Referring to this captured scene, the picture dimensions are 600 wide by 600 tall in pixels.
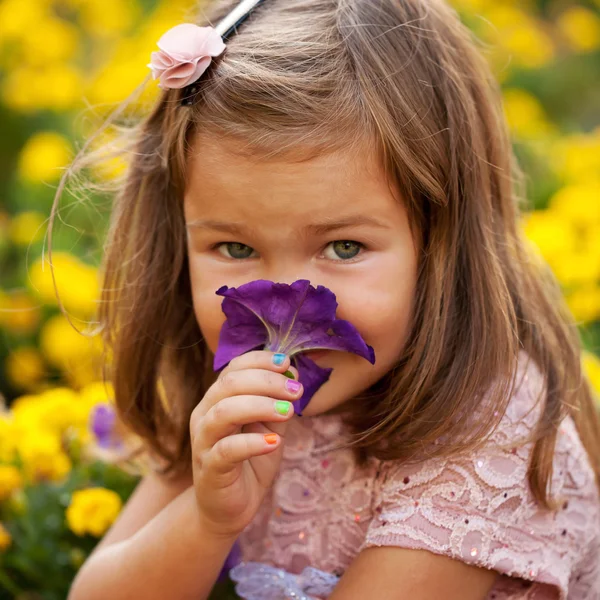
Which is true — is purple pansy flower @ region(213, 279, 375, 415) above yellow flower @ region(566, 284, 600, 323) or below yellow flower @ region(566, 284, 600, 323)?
above

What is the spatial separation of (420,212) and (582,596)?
3.22 ft

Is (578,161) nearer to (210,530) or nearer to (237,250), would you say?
(237,250)

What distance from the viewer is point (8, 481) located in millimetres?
2316

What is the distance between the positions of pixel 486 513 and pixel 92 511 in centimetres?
98

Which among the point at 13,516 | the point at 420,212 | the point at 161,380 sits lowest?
the point at 13,516

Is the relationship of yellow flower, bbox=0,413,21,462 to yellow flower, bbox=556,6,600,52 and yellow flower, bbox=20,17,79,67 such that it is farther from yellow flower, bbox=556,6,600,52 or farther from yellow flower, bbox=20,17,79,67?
yellow flower, bbox=556,6,600,52

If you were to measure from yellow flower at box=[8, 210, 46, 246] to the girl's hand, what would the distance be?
2.36 m

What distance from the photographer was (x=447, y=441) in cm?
175

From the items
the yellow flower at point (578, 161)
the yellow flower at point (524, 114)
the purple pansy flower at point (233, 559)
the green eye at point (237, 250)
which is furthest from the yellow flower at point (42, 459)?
the yellow flower at point (524, 114)

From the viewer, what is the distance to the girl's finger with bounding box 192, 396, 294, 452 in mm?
1546

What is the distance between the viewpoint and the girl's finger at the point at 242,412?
155 cm

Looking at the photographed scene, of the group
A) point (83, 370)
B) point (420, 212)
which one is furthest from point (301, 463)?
point (83, 370)

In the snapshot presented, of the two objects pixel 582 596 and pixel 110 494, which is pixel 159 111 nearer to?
pixel 110 494

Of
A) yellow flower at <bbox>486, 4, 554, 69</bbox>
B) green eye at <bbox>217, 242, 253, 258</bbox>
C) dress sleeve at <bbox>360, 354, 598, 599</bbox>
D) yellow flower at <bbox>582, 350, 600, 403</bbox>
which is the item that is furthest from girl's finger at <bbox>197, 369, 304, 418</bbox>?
yellow flower at <bbox>486, 4, 554, 69</bbox>
